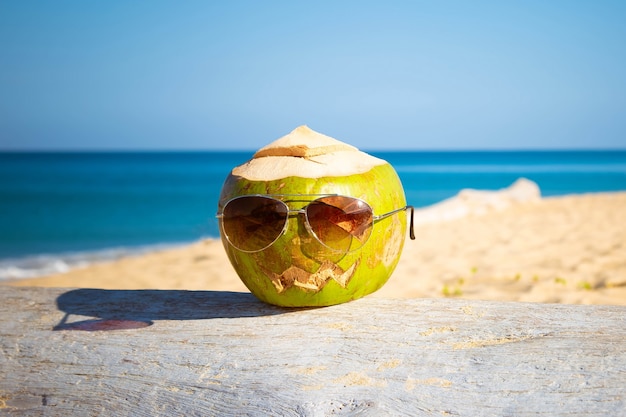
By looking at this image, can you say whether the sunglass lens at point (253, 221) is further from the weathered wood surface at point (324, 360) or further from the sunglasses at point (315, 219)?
the weathered wood surface at point (324, 360)

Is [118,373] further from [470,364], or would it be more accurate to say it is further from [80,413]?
[470,364]

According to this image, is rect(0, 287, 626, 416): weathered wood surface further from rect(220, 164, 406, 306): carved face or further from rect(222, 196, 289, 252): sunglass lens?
rect(222, 196, 289, 252): sunglass lens

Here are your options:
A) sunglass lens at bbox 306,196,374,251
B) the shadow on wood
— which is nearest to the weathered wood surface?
the shadow on wood

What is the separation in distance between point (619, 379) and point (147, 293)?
1.66 meters

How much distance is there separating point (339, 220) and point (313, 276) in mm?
207

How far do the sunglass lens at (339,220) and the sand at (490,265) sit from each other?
1045 millimetres

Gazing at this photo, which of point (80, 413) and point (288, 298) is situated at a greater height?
point (288, 298)

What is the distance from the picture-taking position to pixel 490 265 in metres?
5.47

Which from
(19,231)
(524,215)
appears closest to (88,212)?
(19,231)

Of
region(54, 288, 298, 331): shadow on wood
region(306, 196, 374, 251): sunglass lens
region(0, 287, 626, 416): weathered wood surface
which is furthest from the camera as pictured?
region(54, 288, 298, 331): shadow on wood

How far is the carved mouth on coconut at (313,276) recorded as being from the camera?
1680mm

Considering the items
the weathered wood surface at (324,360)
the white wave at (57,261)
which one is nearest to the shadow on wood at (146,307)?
the weathered wood surface at (324,360)

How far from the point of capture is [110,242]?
11242 millimetres

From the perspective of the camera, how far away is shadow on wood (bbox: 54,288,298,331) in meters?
1.82
